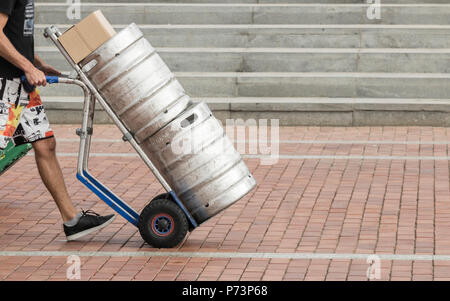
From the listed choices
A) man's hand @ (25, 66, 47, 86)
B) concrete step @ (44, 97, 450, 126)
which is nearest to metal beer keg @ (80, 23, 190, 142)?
man's hand @ (25, 66, 47, 86)

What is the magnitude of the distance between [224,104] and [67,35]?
533cm

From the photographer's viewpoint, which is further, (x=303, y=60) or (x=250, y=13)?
(x=250, y=13)

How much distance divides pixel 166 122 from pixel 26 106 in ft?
3.28

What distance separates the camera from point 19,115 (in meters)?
6.84

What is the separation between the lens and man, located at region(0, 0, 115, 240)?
6.63m

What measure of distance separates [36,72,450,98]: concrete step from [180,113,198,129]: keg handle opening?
5.64 meters

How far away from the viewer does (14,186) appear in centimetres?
884

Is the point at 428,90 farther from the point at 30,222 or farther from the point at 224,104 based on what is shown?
the point at 30,222

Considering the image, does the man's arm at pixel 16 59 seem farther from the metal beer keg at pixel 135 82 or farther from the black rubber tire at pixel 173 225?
the black rubber tire at pixel 173 225

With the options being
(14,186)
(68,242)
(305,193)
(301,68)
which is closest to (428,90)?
(301,68)

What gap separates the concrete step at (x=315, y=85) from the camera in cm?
1205
